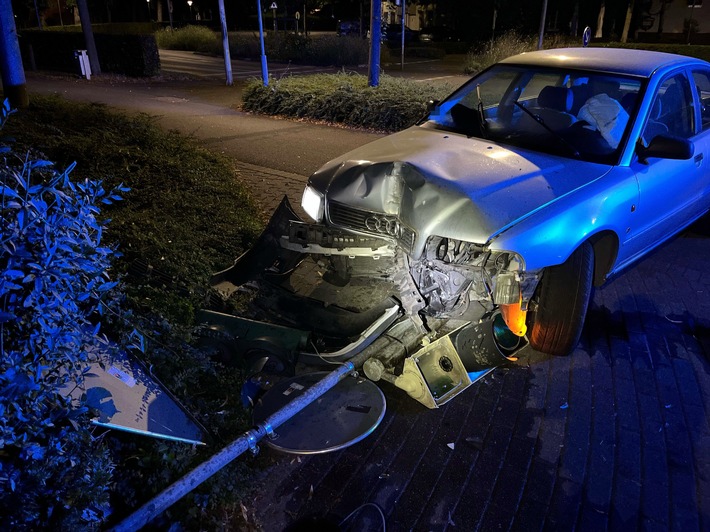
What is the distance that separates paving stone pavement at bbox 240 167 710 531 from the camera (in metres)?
2.62

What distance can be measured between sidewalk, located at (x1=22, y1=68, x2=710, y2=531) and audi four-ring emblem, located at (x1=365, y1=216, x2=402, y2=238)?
98 cm

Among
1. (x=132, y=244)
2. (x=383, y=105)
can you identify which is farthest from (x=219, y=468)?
(x=383, y=105)


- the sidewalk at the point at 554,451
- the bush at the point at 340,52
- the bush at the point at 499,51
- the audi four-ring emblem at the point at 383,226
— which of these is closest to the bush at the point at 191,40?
the bush at the point at 340,52

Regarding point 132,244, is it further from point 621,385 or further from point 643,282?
point 643,282

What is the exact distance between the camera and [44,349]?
1978 millimetres

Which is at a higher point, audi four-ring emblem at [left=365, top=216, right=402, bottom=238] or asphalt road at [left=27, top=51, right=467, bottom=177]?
audi four-ring emblem at [left=365, top=216, right=402, bottom=238]

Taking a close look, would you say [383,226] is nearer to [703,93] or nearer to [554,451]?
[554,451]

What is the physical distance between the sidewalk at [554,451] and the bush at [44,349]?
2.83 feet

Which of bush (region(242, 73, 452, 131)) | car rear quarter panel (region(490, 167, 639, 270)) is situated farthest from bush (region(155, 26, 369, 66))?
car rear quarter panel (region(490, 167, 639, 270))

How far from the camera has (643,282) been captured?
491cm

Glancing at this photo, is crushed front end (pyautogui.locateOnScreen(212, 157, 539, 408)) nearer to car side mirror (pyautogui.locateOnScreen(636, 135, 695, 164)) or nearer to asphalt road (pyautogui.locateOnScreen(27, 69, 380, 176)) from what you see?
car side mirror (pyautogui.locateOnScreen(636, 135, 695, 164))

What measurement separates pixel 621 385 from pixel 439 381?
1.20 m

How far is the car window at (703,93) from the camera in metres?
4.77

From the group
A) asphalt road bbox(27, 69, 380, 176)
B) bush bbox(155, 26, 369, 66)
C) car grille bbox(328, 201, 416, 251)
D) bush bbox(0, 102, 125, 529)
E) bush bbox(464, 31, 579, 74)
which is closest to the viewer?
bush bbox(0, 102, 125, 529)
